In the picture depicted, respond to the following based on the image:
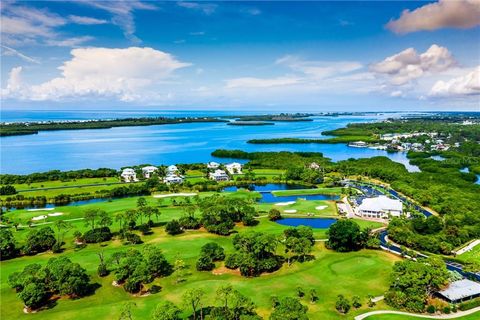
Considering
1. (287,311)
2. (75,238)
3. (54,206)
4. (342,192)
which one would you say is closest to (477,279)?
(287,311)

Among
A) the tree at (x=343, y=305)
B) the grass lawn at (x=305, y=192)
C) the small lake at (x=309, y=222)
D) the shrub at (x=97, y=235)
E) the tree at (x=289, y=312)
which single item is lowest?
the small lake at (x=309, y=222)

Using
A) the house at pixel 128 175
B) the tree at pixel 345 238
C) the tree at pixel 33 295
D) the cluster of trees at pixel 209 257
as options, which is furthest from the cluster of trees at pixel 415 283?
the house at pixel 128 175

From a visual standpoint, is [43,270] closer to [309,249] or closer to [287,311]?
[287,311]

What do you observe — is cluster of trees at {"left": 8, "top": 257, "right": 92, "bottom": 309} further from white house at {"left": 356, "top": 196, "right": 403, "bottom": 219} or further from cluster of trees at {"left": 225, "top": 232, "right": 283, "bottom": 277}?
white house at {"left": 356, "top": 196, "right": 403, "bottom": 219}

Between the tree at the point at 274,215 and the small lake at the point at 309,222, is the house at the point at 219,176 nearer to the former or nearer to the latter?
the tree at the point at 274,215

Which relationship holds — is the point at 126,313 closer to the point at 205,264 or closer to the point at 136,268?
the point at 136,268

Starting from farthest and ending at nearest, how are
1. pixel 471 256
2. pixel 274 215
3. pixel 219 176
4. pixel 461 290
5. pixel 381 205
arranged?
pixel 219 176 → pixel 381 205 → pixel 274 215 → pixel 471 256 → pixel 461 290

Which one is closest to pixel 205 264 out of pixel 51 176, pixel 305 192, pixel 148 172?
pixel 305 192
